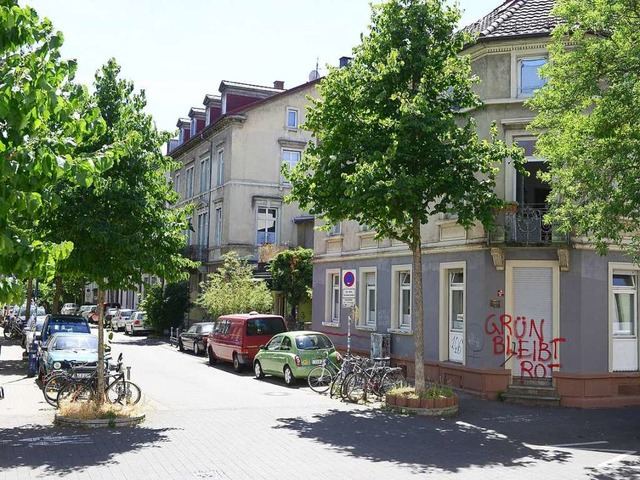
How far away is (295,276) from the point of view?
32.3m

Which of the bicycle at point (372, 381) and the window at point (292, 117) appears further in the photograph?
the window at point (292, 117)

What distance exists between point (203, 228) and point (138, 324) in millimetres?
7551

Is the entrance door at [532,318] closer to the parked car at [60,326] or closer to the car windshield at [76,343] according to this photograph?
the car windshield at [76,343]

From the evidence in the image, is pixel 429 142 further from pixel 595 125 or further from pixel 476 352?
pixel 476 352

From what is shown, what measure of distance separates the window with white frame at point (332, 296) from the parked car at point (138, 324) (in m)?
19.4

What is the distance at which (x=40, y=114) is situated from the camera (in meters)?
6.08

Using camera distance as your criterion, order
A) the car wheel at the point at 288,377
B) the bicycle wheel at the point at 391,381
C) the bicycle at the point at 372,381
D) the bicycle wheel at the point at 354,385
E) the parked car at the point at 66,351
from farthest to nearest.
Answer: the car wheel at the point at 288,377
the parked car at the point at 66,351
the bicycle wheel at the point at 354,385
the bicycle at the point at 372,381
the bicycle wheel at the point at 391,381

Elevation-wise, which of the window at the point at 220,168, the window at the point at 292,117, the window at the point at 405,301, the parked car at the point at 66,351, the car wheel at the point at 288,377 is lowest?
Answer: the car wheel at the point at 288,377

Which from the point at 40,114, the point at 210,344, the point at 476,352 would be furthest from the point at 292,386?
the point at 40,114

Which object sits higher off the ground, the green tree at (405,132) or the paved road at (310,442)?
the green tree at (405,132)

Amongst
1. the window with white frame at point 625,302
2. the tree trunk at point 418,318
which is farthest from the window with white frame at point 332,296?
the window with white frame at point 625,302

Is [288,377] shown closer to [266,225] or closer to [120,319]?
[266,225]

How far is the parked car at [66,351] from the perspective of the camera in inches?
719

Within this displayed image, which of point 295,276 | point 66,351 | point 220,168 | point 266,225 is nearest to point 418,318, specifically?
point 66,351
